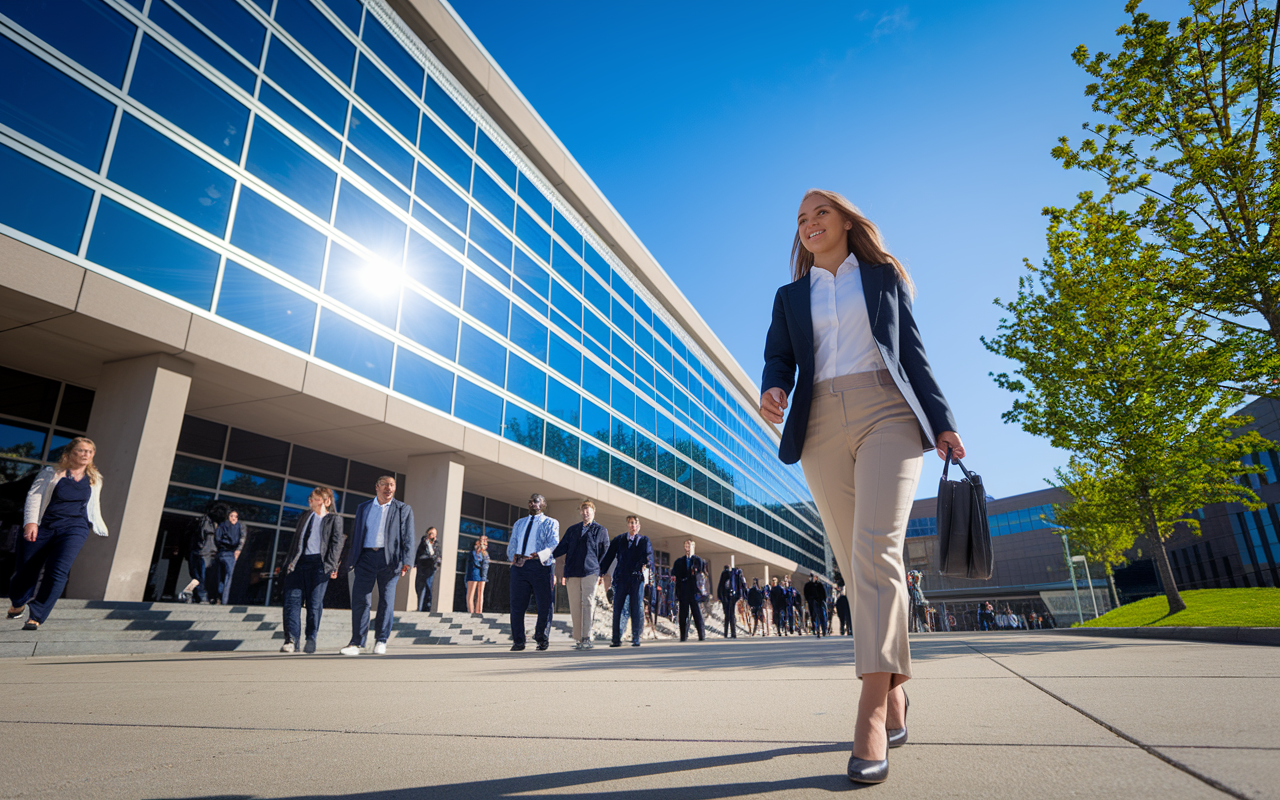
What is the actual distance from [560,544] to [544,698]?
20.3ft

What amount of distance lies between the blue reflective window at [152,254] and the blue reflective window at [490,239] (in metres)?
8.45

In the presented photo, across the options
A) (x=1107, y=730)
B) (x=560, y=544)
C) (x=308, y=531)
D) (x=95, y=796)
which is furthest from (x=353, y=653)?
(x=1107, y=730)

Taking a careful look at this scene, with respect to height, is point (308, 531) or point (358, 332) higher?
point (358, 332)

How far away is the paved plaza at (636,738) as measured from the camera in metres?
1.66

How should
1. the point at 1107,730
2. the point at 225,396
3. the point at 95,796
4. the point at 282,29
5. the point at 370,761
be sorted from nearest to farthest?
the point at 95,796 < the point at 370,761 < the point at 1107,730 < the point at 225,396 < the point at 282,29

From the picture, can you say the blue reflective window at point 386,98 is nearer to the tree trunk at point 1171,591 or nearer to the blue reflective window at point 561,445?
the blue reflective window at point 561,445

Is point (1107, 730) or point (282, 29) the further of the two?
point (282, 29)

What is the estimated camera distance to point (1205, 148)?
10328mm

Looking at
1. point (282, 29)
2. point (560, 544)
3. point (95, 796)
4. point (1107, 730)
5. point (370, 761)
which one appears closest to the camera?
point (95, 796)

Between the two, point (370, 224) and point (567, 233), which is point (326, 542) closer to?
point (370, 224)

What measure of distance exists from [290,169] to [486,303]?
6.52 m

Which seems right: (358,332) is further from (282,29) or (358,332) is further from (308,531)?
(308,531)

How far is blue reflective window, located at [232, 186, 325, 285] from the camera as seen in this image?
13.3m

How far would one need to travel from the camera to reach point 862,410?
7.97ft
